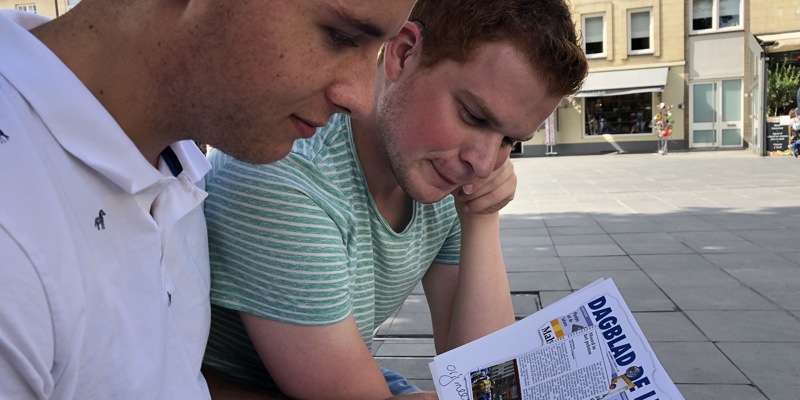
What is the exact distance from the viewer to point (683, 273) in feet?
16.4

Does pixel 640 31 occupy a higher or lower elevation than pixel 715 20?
lower

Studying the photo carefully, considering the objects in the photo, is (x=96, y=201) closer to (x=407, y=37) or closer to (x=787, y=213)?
(x=407, y=37)

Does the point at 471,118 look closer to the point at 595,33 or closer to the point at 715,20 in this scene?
the point at 595,33

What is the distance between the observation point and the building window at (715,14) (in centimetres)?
2316

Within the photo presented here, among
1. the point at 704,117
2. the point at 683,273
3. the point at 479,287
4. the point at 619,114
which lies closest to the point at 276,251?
the point at 479,287

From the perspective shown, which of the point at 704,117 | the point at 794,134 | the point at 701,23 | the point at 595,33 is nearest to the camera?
the point at 794,134

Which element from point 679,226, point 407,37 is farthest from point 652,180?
point 407,37

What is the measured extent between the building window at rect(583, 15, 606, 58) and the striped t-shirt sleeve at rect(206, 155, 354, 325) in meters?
24.8

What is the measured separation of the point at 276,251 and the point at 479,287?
687 millimetres

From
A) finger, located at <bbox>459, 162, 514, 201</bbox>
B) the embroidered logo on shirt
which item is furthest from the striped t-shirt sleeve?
finger, located at <bbox>459, 162, 514, 201</bbox>

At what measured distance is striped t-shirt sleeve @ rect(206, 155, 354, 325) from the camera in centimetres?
124

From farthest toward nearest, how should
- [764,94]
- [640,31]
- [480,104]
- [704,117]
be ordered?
[640,31] → [704,117] → [764,94] → [480,104]

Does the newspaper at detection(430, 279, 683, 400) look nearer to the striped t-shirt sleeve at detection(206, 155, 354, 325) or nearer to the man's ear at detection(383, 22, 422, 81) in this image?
the striped t-shirt sleeve at detection(206, 155, 354, 325)

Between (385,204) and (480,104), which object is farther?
(385,204)
